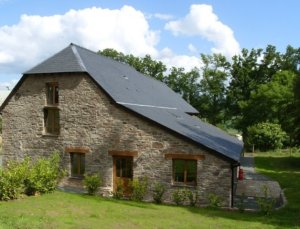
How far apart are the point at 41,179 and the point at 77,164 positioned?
2.81m

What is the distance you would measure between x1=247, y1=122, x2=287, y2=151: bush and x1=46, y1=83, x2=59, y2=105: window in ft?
98.6

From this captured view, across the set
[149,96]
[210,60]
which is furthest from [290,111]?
[210,60]

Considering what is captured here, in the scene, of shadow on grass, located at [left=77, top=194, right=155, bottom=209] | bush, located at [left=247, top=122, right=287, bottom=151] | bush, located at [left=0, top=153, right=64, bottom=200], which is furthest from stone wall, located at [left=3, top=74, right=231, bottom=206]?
bush, located at [left=247, top=122, right=287, bottom=151]

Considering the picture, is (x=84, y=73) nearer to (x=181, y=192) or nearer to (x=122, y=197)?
(x=122, y=197)

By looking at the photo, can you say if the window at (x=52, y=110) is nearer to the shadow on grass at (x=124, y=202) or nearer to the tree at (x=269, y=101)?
the shadow on grass at (x=124, y=202)

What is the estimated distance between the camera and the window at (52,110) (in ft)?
73.2

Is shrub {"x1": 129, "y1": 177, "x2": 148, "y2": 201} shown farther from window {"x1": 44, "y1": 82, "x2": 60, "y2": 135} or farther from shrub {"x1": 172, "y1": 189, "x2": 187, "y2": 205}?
window {"x1": 44, "y1": 82, "x2": 60, "y2": 135}


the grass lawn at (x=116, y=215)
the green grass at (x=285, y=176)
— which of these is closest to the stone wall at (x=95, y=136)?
the grass lawn at (x=116, y=215)

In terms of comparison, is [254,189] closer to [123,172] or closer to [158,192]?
[158,192]

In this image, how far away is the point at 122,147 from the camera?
65.2 feet

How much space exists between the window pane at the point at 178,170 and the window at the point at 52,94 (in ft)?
26.3

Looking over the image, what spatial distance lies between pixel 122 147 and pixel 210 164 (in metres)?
4.67

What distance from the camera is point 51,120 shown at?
22531mm

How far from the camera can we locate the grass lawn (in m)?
13.0
